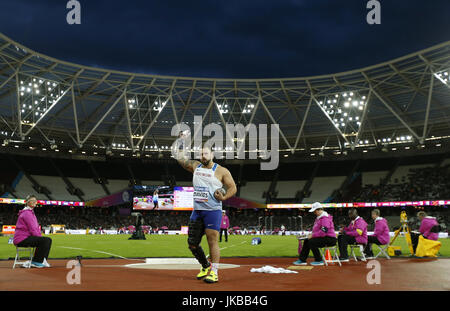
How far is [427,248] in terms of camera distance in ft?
48.4

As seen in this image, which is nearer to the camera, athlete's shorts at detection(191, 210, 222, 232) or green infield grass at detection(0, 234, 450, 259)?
athlete's shorts at detection(191, 210, 222, 232)

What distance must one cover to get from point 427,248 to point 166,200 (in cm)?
4447

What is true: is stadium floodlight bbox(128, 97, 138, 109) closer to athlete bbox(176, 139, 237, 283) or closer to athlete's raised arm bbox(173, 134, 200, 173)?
athlete's raised arm bbox(173, 134, 200, 173)

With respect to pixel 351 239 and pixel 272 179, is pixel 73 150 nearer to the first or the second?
pixel 272 179

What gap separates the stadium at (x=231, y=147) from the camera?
135 feet

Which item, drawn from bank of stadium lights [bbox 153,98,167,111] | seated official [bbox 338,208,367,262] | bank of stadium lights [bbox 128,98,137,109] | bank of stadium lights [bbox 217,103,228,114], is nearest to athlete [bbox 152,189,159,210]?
bank of stadium lights [bbox 153,98,167,111]

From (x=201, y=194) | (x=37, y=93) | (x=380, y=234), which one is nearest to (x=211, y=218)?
(x=201, y=194)

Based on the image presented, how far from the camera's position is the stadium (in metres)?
41.3

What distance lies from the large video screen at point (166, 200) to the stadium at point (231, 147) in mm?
146

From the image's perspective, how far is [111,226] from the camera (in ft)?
186

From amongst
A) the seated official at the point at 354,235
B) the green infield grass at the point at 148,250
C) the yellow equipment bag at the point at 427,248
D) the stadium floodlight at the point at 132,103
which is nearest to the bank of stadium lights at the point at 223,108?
the stadium floodlight at the point at 132,103

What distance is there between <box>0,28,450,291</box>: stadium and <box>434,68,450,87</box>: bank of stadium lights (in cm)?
Result: 16
